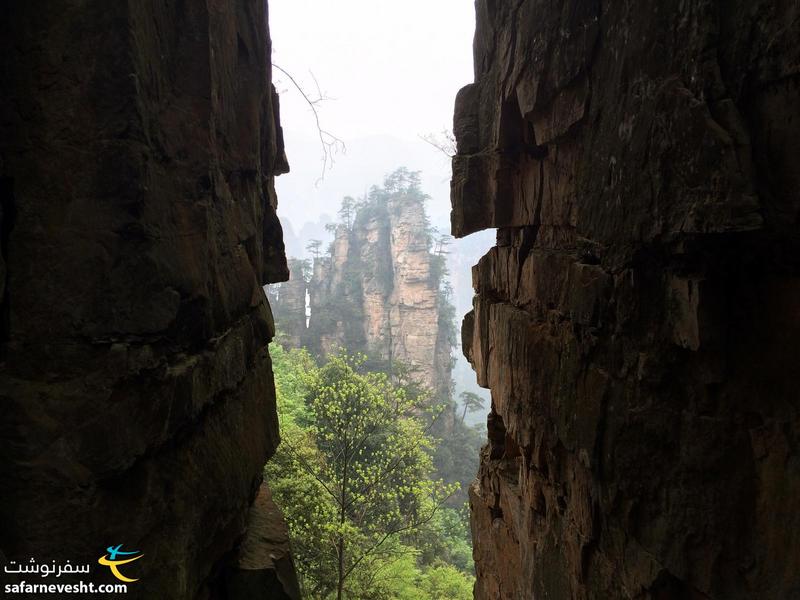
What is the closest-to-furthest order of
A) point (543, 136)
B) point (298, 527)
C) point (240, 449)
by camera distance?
point (240, 449) → point (543, 136) → point (298, 527)

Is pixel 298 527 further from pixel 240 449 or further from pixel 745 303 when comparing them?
pixel 745 303

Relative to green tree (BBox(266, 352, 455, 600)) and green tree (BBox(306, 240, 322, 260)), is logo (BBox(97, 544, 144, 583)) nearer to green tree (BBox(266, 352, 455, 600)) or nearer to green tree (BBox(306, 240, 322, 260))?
green tree (BBox(266, 352, 455, 600))

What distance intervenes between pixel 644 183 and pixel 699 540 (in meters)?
2.13

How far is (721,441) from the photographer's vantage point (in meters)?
2.82

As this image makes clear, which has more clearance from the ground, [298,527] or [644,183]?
[644,183]

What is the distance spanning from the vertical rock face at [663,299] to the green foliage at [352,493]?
7.30 meters

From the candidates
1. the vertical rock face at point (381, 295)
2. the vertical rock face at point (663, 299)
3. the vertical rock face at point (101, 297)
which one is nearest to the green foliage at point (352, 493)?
the vertical rock face at point (663, 299)

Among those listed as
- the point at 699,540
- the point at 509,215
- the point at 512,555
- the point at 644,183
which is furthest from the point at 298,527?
the point at 644,183

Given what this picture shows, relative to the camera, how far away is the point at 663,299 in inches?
122

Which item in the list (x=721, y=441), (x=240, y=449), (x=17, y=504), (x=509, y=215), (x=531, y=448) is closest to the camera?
(x=17, y=504)

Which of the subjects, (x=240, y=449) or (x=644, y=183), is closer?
(x=644, y=183)

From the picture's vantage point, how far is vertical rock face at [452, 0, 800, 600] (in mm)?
2549

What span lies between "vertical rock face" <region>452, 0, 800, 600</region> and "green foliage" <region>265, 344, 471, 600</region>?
23.9ft

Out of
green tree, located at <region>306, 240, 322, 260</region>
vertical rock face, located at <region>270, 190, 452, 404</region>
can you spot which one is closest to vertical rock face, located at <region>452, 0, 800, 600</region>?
vertical rock face, located at <region>270, 190, 452, 404</region>
